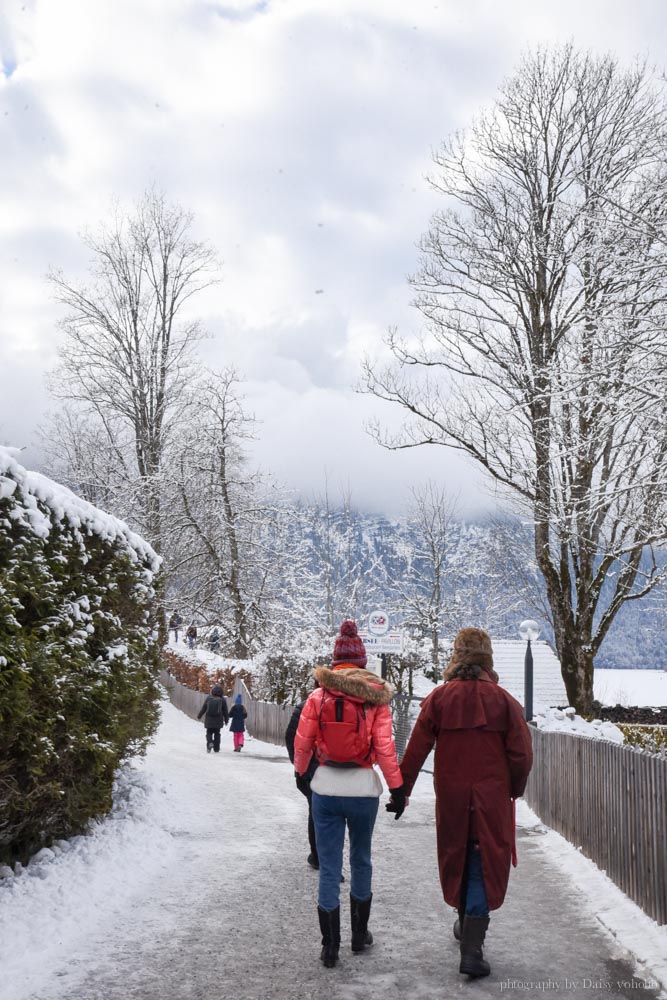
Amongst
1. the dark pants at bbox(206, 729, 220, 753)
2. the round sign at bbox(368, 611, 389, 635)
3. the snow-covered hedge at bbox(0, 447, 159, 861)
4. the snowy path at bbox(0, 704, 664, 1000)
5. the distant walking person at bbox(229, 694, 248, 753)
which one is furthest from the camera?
the distant walking person at bbox(229, 694, 248, 753)

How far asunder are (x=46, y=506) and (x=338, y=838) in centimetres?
334

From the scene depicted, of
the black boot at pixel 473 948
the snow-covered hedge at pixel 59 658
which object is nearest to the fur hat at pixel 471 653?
the black boot at pixel 473 948

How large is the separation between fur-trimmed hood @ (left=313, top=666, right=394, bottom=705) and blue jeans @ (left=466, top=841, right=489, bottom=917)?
966 millimetres

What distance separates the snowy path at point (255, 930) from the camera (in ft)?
15.7

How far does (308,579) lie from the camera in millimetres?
36594

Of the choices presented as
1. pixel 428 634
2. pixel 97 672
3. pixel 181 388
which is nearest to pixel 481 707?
pixel 97 672

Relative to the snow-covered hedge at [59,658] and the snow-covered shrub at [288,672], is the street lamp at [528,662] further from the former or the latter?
the snow-covered hedge at [59,658]

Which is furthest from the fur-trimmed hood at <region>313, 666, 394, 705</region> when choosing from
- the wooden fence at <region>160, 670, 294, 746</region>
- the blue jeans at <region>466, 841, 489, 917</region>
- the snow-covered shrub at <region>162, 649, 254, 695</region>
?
the snow-covered shrub at <region>162, 649, 254, 695</region>

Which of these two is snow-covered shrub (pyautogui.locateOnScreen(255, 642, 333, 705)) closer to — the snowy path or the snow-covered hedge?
the snowy path

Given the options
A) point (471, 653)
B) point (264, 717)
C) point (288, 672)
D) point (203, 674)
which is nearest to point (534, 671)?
point (288, 672)

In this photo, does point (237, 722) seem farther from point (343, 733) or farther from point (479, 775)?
point (479, 775)

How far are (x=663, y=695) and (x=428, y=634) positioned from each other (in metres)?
12.5

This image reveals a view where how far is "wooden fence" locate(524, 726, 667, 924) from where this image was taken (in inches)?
233

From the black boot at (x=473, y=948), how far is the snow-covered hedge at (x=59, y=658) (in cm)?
302
